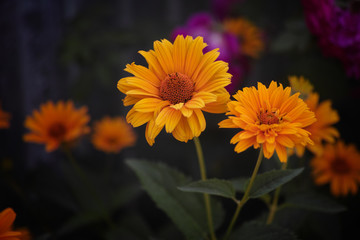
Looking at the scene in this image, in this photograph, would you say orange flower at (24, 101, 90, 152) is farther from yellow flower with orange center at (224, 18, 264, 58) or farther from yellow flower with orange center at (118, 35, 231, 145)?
yellow flower with orange center at (224, 18, 264, 58)

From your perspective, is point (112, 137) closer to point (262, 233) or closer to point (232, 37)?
point (232, 37)

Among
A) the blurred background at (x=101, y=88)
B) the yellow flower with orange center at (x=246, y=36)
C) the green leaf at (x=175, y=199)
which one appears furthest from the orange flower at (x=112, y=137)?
the yellow flower with orange center at (x=246, y=36)

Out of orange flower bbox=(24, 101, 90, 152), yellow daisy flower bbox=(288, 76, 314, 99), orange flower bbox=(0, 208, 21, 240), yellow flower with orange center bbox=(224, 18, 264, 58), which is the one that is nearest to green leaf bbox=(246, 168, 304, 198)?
yellow daisy flower bbox=(288, 76, 314, 99)

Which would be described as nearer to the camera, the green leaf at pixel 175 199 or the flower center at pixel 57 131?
the green leaf at pixel 175 199

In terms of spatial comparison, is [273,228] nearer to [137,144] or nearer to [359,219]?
[359,219]

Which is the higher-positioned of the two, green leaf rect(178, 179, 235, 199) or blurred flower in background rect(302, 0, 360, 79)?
blurred flower in background rect(302, 0, 360, 79)

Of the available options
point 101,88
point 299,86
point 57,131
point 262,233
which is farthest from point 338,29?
point 101,88

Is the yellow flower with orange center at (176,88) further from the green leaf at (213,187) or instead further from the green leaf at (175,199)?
the green leaf at (175,199)
